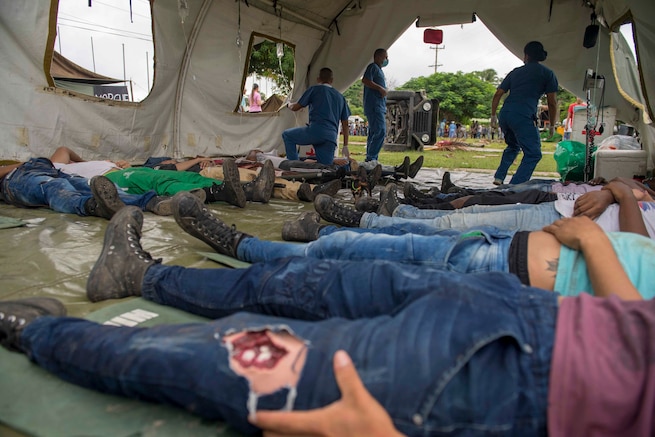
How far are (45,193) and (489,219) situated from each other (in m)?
3.37

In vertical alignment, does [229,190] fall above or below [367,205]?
above

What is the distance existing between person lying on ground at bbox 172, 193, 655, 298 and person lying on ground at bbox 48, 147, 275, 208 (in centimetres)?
165

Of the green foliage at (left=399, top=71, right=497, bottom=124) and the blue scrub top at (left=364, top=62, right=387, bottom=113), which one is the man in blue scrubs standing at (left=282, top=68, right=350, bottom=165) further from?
the green foliage at (left=399, top=71, right=497, bottom=124)

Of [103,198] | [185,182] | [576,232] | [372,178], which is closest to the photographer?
[576,232]

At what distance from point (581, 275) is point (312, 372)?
3.02ft

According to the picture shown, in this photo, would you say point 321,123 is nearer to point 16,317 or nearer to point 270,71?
point 16,317

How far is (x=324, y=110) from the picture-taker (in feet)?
20.7

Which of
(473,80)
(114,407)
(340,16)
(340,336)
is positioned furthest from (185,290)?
(473,80)

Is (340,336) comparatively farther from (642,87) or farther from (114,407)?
(642,87)

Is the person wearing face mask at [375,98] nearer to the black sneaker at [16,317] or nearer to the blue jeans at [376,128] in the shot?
the blue jeans at [376,128]

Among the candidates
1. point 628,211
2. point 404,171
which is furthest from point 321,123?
point 628,211

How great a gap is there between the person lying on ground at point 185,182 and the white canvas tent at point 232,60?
1.24 m

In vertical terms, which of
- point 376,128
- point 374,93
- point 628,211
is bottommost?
point 628,211

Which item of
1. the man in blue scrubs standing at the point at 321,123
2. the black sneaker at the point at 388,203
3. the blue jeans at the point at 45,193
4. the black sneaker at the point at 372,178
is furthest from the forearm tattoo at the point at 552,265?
the man in blue scrubs standing at the point at 321,123
